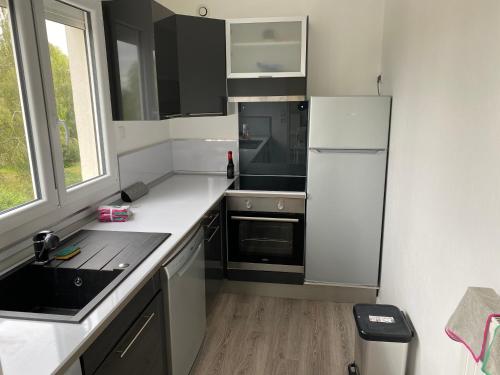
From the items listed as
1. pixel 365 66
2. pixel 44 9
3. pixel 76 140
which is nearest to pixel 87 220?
pixel 76 140

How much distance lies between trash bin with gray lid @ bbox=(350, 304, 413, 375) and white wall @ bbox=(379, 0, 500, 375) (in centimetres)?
6

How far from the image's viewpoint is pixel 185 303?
1972 millimetres

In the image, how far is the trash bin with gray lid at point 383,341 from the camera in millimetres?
1897

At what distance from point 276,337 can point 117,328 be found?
1.52 meters

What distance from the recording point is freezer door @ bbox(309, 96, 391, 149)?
8.61 feet

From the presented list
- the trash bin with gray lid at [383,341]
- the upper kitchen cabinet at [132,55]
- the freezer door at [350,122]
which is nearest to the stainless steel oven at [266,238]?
the freezer door at [350,122]

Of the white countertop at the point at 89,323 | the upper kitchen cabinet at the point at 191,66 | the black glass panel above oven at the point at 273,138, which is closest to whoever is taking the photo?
the white countertop at the point at 89,323

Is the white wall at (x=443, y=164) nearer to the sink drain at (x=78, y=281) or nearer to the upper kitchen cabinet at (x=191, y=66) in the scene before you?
the upper kitchen cabinet at (x=191, y=66)

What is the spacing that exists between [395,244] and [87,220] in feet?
6.28

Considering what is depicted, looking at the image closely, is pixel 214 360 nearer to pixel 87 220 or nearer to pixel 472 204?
pixel 87 220

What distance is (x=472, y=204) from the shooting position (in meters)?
1.26

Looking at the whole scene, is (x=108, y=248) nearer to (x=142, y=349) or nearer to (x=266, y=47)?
(x=142, y=349)

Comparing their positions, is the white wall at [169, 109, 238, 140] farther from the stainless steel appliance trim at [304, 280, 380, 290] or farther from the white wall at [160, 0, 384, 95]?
the stainless steel appliance trim at [304, 280, 380, 290]

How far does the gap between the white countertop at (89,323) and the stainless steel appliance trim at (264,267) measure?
28.9 inches
